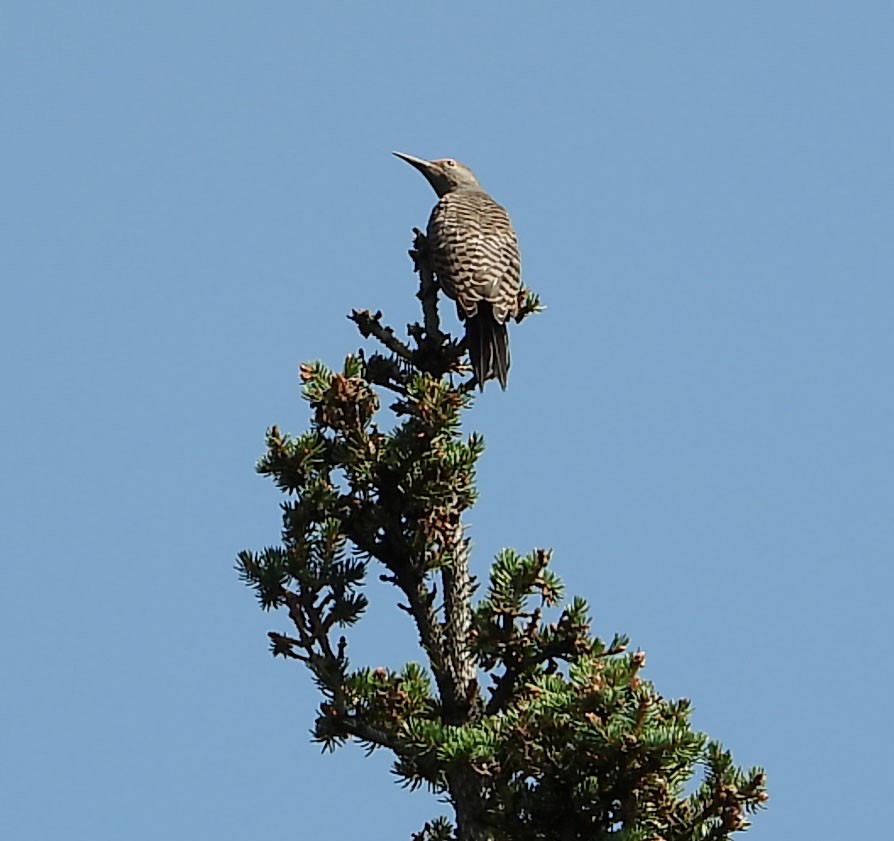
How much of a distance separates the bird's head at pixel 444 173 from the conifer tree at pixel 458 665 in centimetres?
431

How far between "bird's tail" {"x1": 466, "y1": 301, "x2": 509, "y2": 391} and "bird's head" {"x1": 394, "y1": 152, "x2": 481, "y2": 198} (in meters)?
2.97

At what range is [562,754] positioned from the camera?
18.9 feet

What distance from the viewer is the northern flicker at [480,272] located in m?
7.76

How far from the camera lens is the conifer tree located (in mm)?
5711

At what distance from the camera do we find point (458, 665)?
6301 mm

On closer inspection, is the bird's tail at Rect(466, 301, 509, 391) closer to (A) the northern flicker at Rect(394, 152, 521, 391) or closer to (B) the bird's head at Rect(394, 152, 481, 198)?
(A) the northern flicker at Rect(394, 152, 521, 391)

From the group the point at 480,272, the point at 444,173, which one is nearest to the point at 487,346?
the point at 480,272

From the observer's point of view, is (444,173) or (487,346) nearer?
(487,346)

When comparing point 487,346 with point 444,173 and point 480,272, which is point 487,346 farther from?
point 444,173

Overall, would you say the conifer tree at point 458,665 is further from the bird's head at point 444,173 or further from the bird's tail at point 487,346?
the bird's head at point 444,173

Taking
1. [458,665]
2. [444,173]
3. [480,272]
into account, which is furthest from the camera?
[444,173]

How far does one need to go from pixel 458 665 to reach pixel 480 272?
2525mm

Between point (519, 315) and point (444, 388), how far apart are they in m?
1.52

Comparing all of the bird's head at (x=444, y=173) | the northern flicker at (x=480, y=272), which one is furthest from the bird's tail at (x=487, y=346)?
the bird's head at (x=444, y=173)
